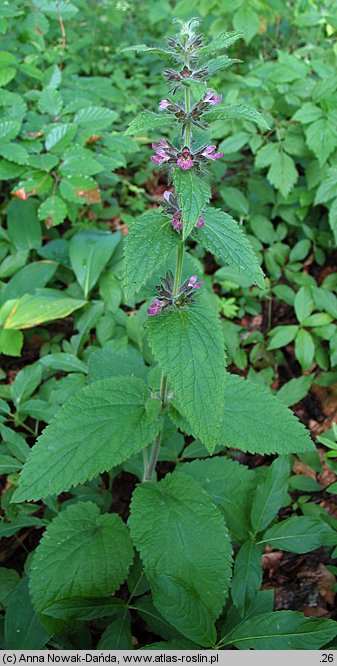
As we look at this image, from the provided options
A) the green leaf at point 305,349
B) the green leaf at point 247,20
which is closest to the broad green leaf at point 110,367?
the green leaf at point 305,349

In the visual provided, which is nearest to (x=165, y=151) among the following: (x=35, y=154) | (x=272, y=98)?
(x=35, y=154)

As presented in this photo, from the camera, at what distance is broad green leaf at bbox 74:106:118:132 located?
3381 millimetres

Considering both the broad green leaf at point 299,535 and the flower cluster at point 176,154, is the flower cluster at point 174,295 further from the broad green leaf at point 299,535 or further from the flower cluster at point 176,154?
the broad green leaf at point 299,535

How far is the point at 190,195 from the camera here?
1373 millimetres

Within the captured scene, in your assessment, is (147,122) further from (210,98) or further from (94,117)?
(94,117)

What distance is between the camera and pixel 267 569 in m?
2.47

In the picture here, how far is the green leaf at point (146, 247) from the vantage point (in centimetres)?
142

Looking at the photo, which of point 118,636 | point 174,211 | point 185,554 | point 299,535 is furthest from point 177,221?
point 118,636

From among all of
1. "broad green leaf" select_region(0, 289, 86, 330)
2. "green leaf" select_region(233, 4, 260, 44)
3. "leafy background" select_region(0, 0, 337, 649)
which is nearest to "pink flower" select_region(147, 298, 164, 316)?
"leafy background" select_region(0, 0, 337, 649)

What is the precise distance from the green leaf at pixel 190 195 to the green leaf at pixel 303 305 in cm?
168

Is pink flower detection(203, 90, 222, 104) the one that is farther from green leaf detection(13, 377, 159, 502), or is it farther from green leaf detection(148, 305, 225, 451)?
green leaf detection(13, 377, 159, 502)

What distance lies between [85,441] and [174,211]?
820 mm

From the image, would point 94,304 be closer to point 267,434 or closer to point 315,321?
point 315,321

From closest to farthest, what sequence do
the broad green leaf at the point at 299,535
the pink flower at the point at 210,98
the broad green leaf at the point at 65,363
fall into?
the pink flower at the point at 210,98
the broad green leaf at the point at 299,535
the broad green leaf at the point at 65,363
